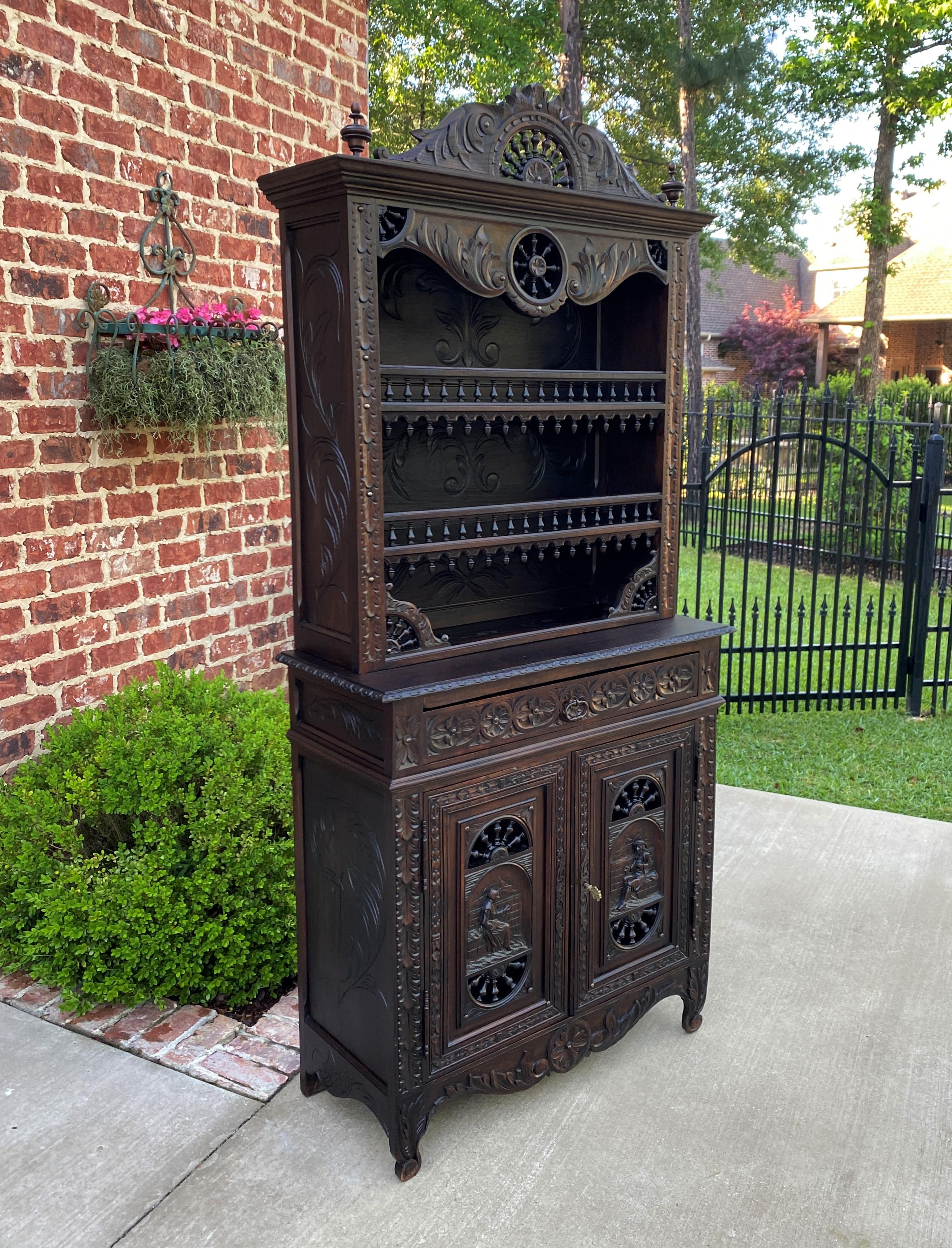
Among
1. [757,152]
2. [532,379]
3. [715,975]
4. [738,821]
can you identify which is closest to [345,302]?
[532,379]

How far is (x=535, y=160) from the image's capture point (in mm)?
2594

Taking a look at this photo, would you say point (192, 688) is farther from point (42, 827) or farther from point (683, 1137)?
point (683, 1137)

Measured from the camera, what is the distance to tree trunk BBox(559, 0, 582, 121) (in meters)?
13.9

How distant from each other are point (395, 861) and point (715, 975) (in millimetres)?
1588

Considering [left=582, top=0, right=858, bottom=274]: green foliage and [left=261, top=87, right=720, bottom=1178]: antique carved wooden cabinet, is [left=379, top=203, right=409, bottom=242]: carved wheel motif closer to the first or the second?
[left=261, top=87, right=720, bottom=1178]: antique carved wooden cabinet

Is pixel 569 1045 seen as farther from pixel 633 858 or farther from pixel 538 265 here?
pixel 538 265

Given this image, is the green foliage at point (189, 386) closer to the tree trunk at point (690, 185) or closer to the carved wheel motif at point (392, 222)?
the carved wheel motif at point (392, 222)

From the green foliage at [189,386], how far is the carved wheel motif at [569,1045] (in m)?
2.56

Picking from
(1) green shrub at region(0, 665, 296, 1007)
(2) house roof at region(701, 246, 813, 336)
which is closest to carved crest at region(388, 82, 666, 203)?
(1) green shrub at region(0, 665, 296, 1007)

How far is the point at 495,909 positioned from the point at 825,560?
8.75 metres

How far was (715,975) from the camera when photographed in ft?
11.3

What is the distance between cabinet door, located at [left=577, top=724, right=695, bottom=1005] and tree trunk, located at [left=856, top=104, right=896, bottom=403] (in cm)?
1238

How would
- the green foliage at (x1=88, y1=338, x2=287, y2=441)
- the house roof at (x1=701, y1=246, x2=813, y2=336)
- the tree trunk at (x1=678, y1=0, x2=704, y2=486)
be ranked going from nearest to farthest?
the green foliage at (x1=88, y1=338, x2=287, y2=441)
the tree trunk at (x1=678, y1=0, x2=704, y2=486)
the house roof at (x1=701, y1=246, x2=813, y2=336)

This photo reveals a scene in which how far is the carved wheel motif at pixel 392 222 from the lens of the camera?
235 centimetres
